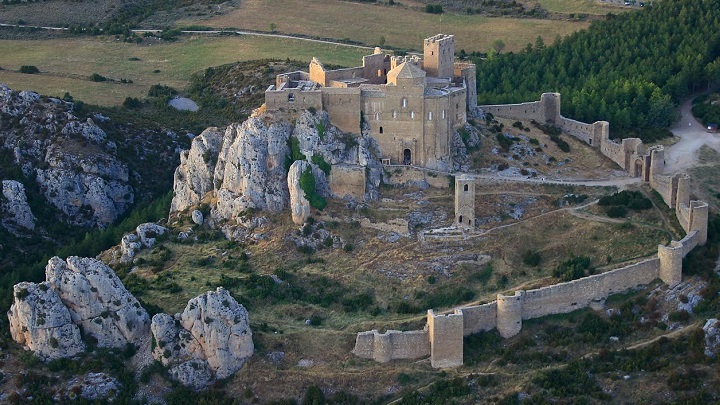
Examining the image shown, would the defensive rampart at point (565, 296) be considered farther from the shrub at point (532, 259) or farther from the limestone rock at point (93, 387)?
the limestone rock at point (93, 387)

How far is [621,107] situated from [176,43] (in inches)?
1755

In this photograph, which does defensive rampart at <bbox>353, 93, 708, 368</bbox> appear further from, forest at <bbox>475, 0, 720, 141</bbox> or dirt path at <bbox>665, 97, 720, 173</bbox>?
forest at <bbox>475, 0, 720, 141</bbox>

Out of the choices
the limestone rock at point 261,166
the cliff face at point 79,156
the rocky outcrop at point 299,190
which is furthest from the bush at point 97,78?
the rocky outcrop at point 299,190

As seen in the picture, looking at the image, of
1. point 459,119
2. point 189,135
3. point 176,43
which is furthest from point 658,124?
point 176,43

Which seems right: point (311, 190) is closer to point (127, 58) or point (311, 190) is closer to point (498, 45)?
point (498, 45)

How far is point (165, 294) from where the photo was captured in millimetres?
79562

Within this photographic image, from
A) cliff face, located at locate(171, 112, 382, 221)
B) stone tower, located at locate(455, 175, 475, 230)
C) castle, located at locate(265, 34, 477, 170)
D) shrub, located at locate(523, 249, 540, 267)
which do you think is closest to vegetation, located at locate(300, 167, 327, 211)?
cliff face, located at locate(171, 112, 382, 221)

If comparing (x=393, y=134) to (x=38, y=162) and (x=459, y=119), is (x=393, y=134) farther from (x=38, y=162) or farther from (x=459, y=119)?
(x=38, y=162)

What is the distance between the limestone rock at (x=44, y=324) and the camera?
246 feet

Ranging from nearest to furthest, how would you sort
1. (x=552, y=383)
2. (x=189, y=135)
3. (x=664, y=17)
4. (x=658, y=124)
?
(x=552, y=383), (x=658, y=124), (x=189, y=135), (x=664, y=17)

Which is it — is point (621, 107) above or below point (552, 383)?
above

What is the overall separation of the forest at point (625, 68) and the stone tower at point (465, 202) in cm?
1466

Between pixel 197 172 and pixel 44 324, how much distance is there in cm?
1629

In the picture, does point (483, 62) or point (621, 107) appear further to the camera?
point (483, 62)
